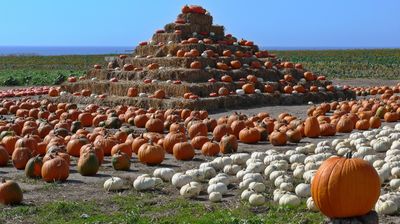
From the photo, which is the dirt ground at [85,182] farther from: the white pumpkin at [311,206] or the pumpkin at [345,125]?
the pumpkin at [345,125]

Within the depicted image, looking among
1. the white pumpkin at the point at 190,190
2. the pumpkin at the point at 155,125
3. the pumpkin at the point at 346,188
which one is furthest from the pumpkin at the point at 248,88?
the pumpkin at the point at 346,188

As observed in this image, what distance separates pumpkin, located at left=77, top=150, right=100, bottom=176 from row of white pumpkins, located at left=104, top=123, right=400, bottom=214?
116 centimetres

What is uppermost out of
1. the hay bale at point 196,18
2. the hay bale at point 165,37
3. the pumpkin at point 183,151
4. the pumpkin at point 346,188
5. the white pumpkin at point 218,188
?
the hay bale at point 196,18

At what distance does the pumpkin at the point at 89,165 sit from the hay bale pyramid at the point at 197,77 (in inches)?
402

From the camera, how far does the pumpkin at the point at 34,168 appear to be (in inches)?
404

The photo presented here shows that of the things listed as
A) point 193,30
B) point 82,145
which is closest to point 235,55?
point 193,30

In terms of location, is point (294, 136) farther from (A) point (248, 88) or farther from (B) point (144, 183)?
(A) point (248, 88)

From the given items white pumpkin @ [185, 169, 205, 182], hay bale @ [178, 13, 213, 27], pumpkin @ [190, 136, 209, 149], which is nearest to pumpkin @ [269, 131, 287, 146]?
pumpkin @ [190, 136, 209, 149]

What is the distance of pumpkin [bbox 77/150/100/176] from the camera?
34.2ft

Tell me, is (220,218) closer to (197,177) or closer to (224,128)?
(197,177)

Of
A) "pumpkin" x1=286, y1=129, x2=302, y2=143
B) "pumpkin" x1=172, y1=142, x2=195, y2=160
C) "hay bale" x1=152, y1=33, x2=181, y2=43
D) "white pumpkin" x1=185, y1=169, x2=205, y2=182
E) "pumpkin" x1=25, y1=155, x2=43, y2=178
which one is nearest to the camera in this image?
"white pumpkin" x1=185, y1=169, x2=205, y2=182

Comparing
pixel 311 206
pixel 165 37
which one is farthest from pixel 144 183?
pixel 165 37

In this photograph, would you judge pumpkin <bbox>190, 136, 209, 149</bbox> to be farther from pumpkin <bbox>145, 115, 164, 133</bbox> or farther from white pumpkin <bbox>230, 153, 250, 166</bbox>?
pumpkin <bbox>145, 115, 164, 133</bbox>

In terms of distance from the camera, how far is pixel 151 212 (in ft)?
25.7
